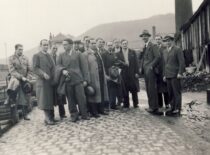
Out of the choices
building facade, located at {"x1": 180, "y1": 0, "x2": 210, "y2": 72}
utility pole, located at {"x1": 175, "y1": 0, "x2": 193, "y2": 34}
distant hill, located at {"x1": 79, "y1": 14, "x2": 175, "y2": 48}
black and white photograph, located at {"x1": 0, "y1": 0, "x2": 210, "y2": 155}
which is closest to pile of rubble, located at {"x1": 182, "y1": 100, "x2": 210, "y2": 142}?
black and white photograph, located at {"x1": 0, "y1": 0, "x2": 210, "y2": 155}

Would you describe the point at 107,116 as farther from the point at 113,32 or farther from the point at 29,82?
the point at 113,32

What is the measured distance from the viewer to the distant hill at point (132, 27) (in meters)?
106

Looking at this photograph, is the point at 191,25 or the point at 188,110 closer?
the point at 188,110

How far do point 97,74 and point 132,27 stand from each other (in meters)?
103

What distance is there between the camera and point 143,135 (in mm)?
7816

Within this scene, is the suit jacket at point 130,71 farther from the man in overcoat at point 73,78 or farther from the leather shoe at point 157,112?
the man in overcoat at point 73,78

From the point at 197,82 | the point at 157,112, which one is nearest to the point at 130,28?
→ the point at 197,82

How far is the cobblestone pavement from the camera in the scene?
6.77 meters

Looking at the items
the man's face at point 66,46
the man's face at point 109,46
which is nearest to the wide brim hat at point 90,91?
the man's face at point 66,46

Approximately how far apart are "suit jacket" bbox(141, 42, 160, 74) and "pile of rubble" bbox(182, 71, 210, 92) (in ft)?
24.7

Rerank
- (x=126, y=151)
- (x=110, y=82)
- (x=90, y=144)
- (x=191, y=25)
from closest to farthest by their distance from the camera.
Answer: (x=126, y=151)
(x=90, y=144)
(x=110, y=82)
(x=191, y=25)

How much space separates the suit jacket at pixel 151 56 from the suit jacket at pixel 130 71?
77cm

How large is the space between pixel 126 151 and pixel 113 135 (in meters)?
1.18

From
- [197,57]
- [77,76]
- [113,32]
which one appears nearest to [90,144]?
[77,76]
